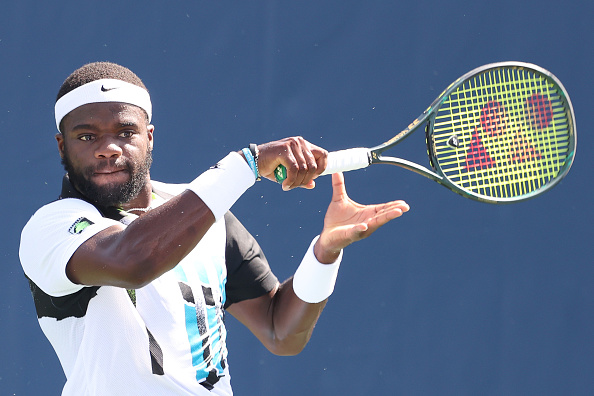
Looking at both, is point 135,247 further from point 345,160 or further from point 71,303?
point 345,160

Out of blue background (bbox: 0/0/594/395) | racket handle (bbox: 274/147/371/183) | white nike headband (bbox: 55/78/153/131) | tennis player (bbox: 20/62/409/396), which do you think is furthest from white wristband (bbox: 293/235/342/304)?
blue background (bbox: 0/0/594/395)

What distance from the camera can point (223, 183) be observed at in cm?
242

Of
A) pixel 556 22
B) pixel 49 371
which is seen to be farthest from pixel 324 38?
pixel 49 371

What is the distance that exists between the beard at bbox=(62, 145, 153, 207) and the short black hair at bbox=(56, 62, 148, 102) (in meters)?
0.19

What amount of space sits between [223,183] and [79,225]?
1.33 feet

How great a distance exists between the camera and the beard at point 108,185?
2666 mm

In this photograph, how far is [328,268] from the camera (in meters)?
2.98

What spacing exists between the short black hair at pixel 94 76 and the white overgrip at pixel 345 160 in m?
0.65

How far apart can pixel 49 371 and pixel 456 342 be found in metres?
1.76

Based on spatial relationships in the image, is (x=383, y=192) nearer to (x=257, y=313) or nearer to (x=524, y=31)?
(x=524, y=31)

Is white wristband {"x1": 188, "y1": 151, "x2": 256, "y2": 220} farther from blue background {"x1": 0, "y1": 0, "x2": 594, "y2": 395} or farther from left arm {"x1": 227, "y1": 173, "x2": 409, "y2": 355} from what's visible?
blue background {"x1": 0, "y1": 0, "x2": 594, "y2": 395}

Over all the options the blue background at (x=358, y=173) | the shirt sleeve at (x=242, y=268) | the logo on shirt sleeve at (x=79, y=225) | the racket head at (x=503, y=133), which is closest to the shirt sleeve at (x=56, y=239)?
the logo on shirt sleeve at (x=79, y=225)

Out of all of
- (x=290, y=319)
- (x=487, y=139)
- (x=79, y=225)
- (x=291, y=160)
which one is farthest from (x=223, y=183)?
(x=487, y=139)

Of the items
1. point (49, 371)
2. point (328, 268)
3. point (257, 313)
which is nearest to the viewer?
point (328, 268)
